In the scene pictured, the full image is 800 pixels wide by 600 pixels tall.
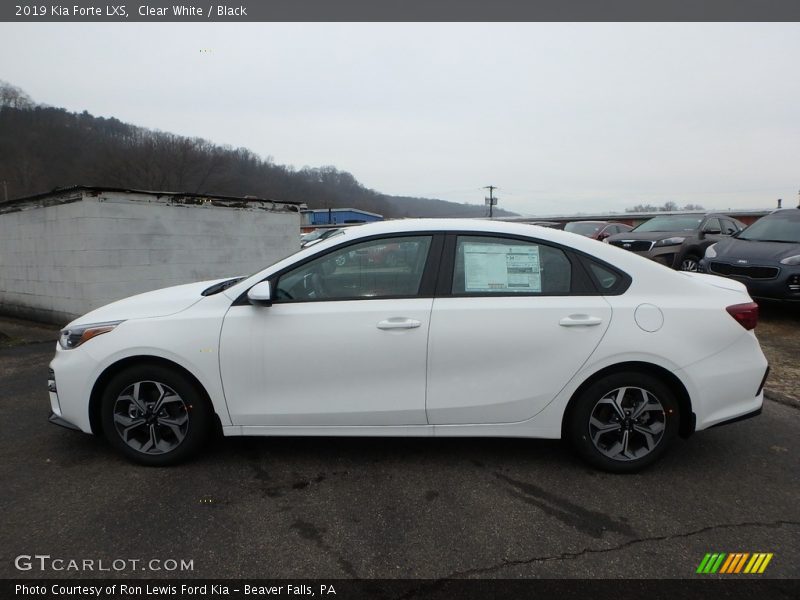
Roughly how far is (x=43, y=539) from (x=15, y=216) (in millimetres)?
8412

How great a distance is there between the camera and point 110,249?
7.41 m

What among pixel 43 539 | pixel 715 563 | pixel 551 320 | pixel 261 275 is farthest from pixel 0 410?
pixel 715 563

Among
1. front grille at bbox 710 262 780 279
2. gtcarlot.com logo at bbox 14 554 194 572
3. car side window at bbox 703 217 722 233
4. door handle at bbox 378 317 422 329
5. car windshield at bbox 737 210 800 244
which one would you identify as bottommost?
gtcarlot.com logo at bbox 14 554 194 572

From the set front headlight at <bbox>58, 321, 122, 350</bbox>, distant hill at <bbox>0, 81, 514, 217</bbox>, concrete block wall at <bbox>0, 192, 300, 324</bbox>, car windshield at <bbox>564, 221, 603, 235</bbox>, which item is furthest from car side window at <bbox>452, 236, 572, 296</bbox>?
distant hill at <bbox>0, 81, 514, 217</bbox>

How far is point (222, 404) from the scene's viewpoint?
2.98m

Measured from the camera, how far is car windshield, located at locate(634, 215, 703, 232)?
37.5ft

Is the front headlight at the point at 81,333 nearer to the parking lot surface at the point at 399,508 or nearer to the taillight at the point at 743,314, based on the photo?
the parking lot surface at the point at 399,508

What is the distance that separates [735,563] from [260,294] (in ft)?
9.09

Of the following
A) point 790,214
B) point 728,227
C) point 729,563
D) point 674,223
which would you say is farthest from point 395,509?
point 728,227

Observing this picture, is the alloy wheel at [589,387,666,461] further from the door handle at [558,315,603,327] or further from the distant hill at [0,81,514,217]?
the distant hill at [0,81,514,217]

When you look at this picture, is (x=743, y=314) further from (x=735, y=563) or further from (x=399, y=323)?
(x=399, y=323)

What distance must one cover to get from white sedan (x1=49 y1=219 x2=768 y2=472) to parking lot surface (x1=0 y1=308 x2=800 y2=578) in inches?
11.2

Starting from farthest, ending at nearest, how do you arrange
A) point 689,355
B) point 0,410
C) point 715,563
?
point 0,410 < point 689,355 < point 715,563

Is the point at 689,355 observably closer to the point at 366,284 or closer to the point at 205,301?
the point at 366,284
